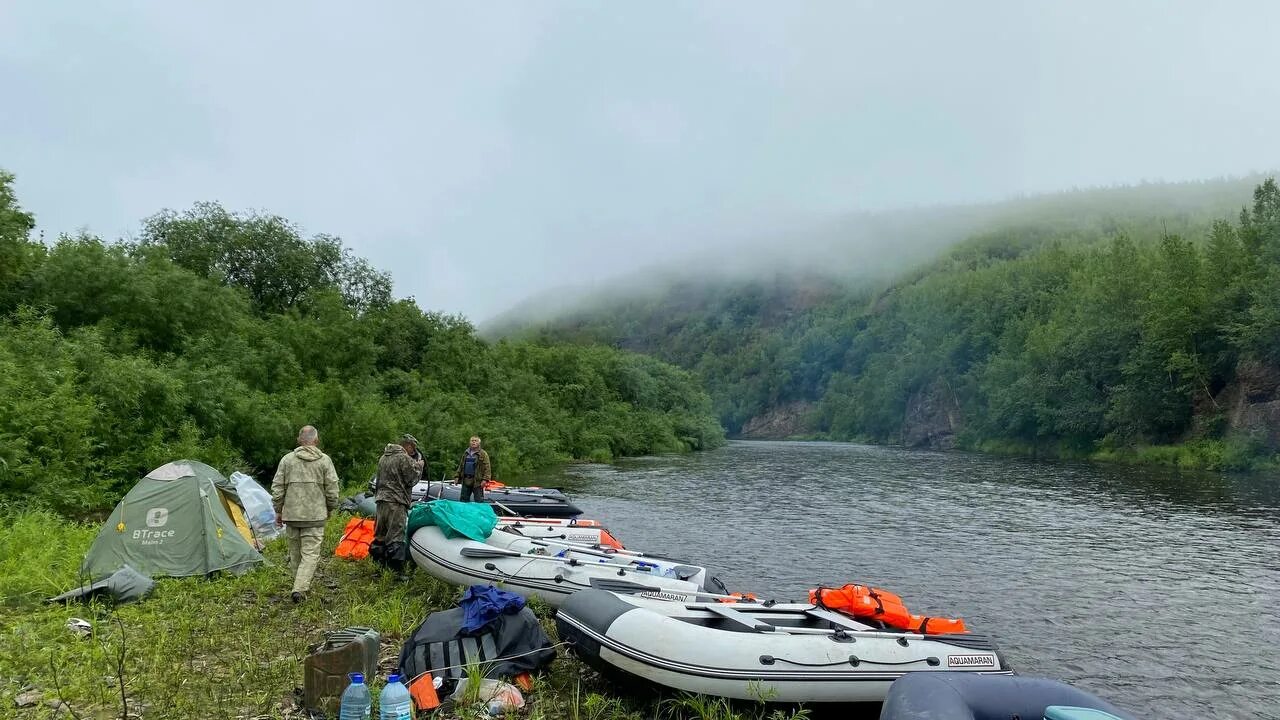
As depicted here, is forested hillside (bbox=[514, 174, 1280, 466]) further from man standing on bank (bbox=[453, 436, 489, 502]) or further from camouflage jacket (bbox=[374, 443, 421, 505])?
camouflage jacket (bbox=[374, 443, 421, 505])

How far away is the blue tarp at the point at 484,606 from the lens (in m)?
6.57

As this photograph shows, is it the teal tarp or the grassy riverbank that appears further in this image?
the teal tarp

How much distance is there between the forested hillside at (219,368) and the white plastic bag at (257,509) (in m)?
2.63

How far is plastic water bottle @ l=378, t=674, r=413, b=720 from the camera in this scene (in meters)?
4.98

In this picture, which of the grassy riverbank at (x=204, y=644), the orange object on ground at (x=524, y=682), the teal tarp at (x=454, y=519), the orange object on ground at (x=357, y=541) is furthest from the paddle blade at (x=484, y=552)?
the orange object on ground at (x=524, y=682)

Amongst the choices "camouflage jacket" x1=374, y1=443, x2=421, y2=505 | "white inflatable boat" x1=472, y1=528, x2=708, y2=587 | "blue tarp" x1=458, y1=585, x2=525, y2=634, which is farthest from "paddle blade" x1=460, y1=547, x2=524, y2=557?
"blue tarp" x1=458, y1=585, x2=525, y2=634

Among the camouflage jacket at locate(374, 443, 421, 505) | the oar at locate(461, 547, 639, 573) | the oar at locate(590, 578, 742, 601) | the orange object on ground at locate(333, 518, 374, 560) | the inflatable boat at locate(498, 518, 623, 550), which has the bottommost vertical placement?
the inflatable boat at locate(498, 518, 623, 550)

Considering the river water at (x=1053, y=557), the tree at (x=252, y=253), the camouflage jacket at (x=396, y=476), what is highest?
the tree at (x=252, y=253)

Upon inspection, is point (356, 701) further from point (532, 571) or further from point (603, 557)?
point (603, 557)

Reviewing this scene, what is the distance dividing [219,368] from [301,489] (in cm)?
1295

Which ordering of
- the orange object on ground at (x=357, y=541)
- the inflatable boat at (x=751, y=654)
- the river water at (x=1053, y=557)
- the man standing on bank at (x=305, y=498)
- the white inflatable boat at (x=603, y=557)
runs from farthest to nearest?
1. the orange object on ground at (x=357, y=541)
2. the white inflatable boat at (x=603, y=557)
3. the man standing on bank at (x=305, y=498)
4. the river water at (x=1053, y=557)
5. the inflatable boat at (x=751, y=654)

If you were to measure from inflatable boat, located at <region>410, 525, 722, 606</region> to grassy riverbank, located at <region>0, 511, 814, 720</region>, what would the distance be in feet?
1.18

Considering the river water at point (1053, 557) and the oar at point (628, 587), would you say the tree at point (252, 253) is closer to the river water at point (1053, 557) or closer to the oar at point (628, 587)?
the river water at point (1053, 557)

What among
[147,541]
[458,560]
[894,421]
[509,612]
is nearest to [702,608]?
[509,612]
